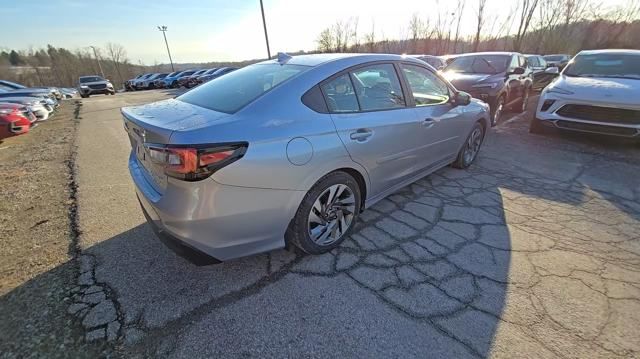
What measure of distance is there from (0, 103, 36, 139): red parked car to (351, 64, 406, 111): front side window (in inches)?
318

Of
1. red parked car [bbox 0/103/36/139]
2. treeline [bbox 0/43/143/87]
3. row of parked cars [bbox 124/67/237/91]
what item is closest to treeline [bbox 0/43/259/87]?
treeline [bbox 0/43/143/87]

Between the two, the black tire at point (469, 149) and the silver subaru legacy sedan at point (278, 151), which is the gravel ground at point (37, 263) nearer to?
the silver subaru legacy sedan at point (278, 151)

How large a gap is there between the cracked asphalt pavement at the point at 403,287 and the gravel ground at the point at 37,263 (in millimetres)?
117

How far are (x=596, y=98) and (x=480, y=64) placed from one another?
3.23 metres

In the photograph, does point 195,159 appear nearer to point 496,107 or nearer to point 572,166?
point 572,166

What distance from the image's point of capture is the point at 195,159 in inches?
72.7

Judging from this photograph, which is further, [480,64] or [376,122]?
[480,64]

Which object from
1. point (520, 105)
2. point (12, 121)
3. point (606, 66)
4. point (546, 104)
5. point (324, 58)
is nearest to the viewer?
point (324, 58)

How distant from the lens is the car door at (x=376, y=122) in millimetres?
2588

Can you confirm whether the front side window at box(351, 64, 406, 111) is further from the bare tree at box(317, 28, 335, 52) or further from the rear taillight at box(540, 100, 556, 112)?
the bare tree at box(317, 28, 335, 52)

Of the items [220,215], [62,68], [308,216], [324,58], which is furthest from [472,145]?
[62,68]

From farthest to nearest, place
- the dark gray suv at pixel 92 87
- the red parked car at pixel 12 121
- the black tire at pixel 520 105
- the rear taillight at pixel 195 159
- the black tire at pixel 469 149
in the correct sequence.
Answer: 1. the dark gray suv at pixel 92 87
2. the black tire at pixel 520 105
3. the red parked car at pixel 12 121
4. the black tire at pixel 469 149
5. the rear taillight at pixel 195 159

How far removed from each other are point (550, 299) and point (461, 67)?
7.54m

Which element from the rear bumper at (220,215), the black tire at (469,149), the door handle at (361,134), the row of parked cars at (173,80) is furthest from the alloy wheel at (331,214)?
the row of parked cars at (173,80)
